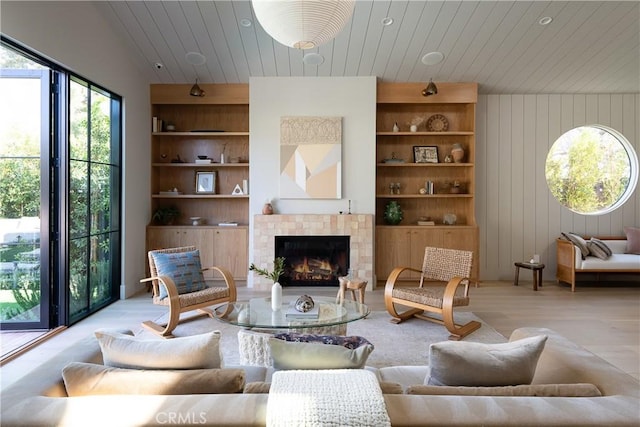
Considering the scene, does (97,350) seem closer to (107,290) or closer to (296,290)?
(107,290)

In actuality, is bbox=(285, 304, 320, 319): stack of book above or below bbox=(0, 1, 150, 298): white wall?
below

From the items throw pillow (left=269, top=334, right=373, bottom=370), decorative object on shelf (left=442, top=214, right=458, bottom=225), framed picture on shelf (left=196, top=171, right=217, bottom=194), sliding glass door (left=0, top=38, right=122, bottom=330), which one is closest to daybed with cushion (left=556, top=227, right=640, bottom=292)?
decorative object on shelf (left=442, top=214, right=458, bottom=225)

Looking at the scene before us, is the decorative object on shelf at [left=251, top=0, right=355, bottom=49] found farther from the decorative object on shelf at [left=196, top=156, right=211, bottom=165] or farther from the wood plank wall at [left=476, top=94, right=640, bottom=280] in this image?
the wood plank wall at [left=476, top=94, right=640, bottom=280]

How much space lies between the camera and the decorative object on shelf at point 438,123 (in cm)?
591

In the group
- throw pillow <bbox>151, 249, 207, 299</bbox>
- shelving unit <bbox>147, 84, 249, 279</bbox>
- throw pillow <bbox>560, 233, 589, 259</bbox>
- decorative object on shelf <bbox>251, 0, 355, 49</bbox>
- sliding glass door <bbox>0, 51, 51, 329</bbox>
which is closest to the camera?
decorative object on shelf <bbox>251, 0, 355, 49</bbox>

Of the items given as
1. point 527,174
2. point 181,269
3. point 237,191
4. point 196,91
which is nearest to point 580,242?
point 527,174

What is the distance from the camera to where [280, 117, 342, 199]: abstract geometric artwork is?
17.9 ft

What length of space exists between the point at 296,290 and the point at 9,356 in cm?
318

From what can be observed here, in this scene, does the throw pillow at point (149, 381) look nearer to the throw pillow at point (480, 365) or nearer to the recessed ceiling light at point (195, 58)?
the throw pillow at point (480, 365)

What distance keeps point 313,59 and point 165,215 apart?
3.23 metres

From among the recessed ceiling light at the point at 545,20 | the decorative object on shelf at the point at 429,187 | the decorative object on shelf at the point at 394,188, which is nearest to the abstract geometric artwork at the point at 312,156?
the decorative object on shelf at the point at 394,188

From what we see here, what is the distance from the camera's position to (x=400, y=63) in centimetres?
514

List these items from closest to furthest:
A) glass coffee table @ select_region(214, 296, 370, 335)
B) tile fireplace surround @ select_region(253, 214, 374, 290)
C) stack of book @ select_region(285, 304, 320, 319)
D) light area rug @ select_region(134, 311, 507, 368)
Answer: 1. glass coffee table @ select_region(214, 296, 370, 335)
2. stack of book @ select_region(285, 304, 320, 319)
3. light area rug @ select_region(134, 311, 507, 368)
4. tile fireplace surround @ select_region(253, 214, 374, 290)

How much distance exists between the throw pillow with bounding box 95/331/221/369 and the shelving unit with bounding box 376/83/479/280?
440 cm
